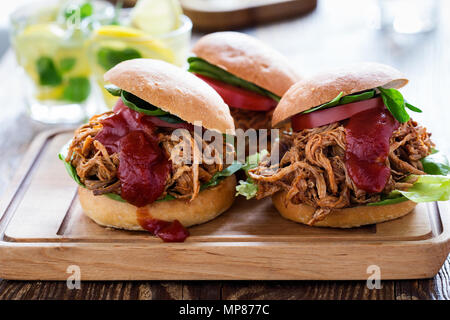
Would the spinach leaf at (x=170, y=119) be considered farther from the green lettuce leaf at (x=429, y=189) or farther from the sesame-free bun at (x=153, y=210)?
the green lettuce leaf at (x=429, y=189)

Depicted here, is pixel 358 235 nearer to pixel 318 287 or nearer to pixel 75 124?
pixel 318 287

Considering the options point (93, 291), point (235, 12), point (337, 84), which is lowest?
point (235, 12)

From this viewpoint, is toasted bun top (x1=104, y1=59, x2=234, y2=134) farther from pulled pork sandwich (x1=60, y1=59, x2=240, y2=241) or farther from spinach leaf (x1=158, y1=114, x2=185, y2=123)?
spinach leaf (x1=158, y1=114, x2=185, y2=123)

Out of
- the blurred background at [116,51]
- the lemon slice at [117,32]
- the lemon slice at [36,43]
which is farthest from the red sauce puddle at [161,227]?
the lemon slice at [36,43]

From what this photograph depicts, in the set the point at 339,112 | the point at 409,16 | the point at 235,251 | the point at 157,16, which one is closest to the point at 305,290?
the point at 235,251

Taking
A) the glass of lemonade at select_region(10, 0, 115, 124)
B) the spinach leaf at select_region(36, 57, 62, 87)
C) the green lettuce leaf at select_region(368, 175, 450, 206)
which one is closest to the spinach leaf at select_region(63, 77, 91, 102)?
the glass of lemonade at select_region(10, 0, 115, 124)

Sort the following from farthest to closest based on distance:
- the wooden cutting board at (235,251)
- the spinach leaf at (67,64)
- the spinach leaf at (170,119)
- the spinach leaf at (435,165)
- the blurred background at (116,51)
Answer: the spinach leaf at (67,64) < the blurred background at (116,51) < the spinach leaf at (435,165) < the spinach leaf at (170,119) < the wooden cutting board at (235,251)

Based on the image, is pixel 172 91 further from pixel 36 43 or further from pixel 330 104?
pixel 36 43

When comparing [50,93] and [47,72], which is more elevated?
[47,72]
